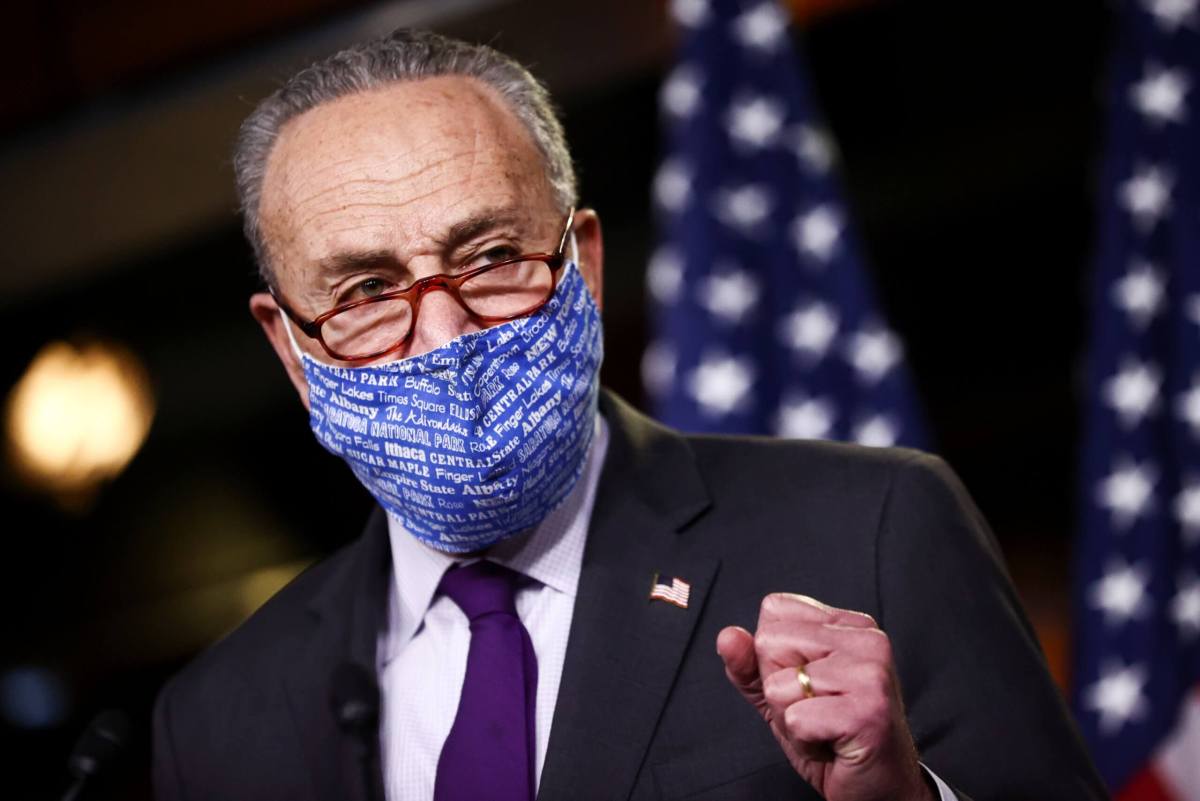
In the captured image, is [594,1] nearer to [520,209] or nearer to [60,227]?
[60,227]

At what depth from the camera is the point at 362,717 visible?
1.50m

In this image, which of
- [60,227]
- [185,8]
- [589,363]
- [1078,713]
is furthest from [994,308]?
[589,363]

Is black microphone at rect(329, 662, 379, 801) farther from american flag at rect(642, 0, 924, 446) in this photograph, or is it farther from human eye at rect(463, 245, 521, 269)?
american flag at rect(642, 0, 924, 446)

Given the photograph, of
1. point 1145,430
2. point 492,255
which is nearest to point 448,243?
point 492,255

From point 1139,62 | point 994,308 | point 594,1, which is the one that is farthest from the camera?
point 994,308

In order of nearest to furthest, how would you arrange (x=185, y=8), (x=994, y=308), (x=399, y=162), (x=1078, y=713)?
(x=399, y=162) → (x=1078, y=713) → (x=185, y=8) → (x=994, y=308)

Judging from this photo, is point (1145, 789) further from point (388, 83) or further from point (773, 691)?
point (388, 83)

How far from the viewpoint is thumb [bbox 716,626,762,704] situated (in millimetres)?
1146

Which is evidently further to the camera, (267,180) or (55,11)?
(55,11)

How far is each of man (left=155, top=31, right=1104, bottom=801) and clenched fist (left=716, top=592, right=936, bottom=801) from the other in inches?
11.0

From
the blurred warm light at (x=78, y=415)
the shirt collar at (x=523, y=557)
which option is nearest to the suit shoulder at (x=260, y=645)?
the shirt collar at (x=523, y=557)

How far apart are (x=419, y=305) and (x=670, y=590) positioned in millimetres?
457

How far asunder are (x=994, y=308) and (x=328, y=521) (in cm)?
346

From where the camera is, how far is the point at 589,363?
1648mm
